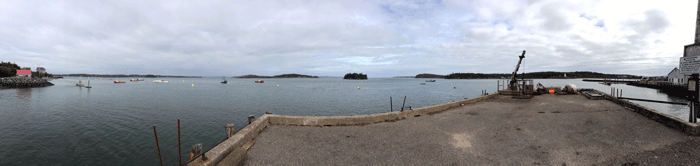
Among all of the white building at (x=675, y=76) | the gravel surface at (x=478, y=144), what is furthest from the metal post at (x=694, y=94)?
the white building at (x=675, y=76)

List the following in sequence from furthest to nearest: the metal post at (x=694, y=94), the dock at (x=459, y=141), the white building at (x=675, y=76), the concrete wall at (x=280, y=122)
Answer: the white building at (x=675, y=76)
the metal post at (x=694, y=94)
the dock at (x=459, y=141)
the concrete wall at (x=280, y=122)

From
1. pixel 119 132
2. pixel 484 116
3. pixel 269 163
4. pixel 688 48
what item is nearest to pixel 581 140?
pixel 484 116

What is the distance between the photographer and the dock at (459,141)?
561 centimetres

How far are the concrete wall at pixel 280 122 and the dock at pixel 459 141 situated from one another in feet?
0.08

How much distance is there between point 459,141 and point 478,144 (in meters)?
0.48

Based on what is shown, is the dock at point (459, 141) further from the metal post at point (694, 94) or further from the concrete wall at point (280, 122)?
the metal post at point (694, 94)

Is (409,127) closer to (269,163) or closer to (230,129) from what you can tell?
(269,163)

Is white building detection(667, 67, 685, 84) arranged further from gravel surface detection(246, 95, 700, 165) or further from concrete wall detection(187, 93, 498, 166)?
concrete wall detection(187, 93, 498, 166)

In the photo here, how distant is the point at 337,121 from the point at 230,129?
3457 mm

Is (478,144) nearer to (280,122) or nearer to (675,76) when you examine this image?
(280,122)

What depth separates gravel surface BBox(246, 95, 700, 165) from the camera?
5.63 metres

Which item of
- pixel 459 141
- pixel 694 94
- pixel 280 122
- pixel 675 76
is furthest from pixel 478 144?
pixel 675 76

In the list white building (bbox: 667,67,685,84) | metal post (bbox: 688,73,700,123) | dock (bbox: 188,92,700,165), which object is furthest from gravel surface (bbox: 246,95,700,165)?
white building (bbox: 667,67,685,84)

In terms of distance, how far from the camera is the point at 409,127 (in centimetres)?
866
